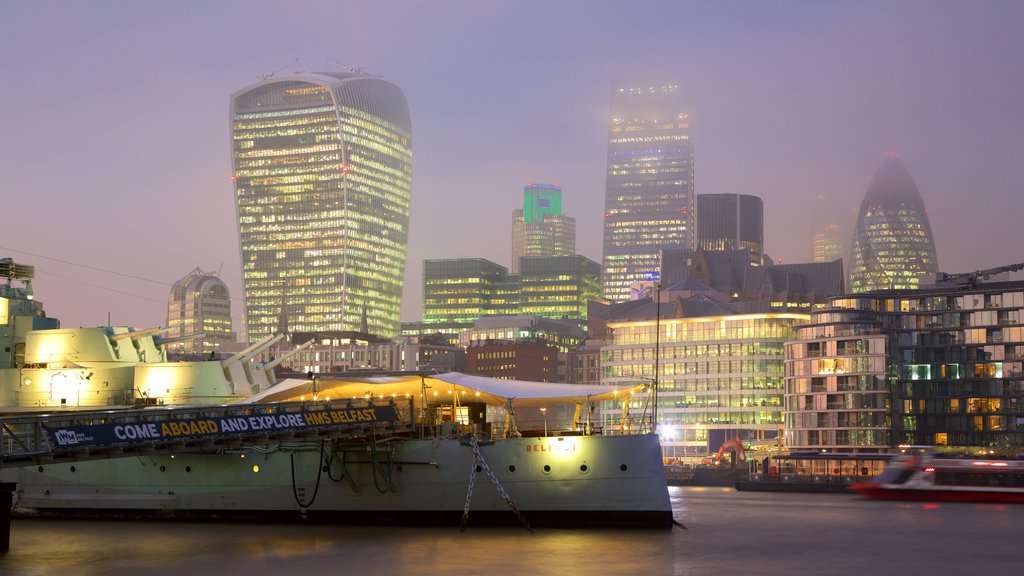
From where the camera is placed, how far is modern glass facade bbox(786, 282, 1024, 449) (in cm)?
13900

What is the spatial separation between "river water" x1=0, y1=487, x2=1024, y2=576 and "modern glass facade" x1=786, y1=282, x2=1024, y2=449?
7908 cm

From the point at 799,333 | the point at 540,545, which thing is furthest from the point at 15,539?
the point at 799,333

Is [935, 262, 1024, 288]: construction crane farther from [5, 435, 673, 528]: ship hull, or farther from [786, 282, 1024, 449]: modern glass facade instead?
[5, 435, 673, 528]: ship hull

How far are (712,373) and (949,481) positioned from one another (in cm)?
8025

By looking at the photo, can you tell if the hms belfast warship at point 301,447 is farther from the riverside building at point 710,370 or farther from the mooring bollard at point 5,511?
the riverside building at point 710,370

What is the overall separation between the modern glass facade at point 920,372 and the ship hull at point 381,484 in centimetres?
9231

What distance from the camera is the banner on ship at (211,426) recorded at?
138 feet

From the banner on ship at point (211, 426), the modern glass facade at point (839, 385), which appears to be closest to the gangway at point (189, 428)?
the banner on ship at point (211, 426)

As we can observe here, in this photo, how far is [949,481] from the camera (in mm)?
92688

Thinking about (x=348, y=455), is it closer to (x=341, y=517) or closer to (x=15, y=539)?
(x=341, y=517)

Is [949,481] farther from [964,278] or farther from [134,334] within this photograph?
[964,278]

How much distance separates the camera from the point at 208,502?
55812 millimetres

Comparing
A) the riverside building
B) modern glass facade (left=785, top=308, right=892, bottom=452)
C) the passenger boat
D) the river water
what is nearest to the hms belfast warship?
the river water

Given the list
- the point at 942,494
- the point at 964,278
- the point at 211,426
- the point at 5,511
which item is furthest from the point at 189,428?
the point at 964,278
